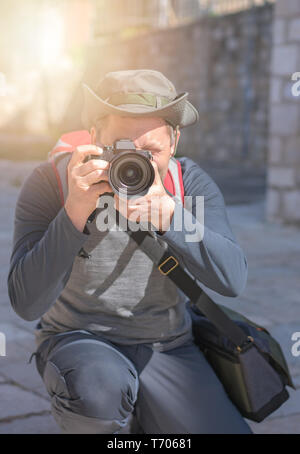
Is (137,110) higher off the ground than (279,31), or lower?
higher

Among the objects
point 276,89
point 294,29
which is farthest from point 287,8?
point 276,89

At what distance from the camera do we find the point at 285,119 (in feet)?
22.1

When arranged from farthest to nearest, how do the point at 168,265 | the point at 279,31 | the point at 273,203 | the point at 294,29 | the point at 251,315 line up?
the point at 273,203 → the point at 279,31 → the point at 294,29 → the point at 251,315 → the point at 168,265

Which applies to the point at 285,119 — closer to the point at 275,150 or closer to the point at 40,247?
the point at 275,150

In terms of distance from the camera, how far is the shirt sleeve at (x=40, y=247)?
2041 mm

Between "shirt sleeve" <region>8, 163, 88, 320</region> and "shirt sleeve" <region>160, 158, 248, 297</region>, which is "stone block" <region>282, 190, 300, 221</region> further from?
"shirt sleeve" <region>8, 163, 88, 320</region>

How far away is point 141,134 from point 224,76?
540 inches

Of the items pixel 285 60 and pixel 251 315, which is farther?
pixel 285 60

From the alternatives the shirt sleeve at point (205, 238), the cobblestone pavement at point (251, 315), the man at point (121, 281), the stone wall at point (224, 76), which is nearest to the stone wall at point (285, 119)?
the cobblestone pavement at point (251, 315)

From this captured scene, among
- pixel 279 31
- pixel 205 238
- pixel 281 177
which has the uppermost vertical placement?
pixel 279 31

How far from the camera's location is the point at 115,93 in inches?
84.3

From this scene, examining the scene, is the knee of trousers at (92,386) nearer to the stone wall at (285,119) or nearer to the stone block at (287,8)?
the stone wall at (285,119)

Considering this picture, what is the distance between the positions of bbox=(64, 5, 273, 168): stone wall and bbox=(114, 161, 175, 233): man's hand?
489 inches

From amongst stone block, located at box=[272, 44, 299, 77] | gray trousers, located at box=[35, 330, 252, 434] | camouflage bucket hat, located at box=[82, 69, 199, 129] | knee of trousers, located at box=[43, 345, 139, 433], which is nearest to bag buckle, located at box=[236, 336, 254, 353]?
gray trousers, located at box=[35, 330, 252, 434]
